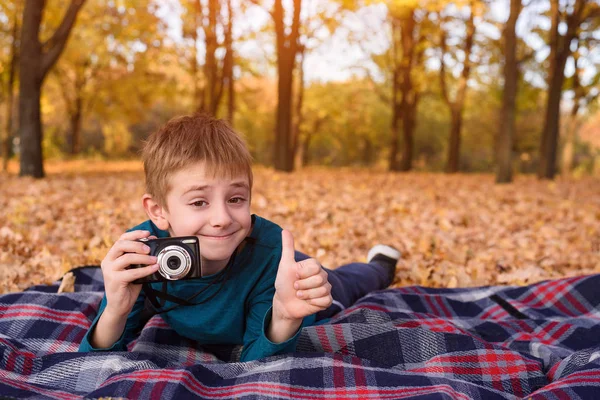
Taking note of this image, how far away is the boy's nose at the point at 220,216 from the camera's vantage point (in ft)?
5.69

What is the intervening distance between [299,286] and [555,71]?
13307 mm

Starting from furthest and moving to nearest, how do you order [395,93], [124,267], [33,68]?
[395,93] < [33,68] < [124,267]

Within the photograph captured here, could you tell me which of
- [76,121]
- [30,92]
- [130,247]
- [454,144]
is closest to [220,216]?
[130,247]

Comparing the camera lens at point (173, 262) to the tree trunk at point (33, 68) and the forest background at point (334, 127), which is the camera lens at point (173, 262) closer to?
the forest background at point (334, 127)

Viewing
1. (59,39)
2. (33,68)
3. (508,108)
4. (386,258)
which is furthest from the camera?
(508,108)

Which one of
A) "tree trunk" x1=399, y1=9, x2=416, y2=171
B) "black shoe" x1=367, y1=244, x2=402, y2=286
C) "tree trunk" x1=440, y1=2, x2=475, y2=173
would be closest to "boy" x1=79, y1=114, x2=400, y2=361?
"black shoe" x1=367, y1=244, x2=402, y2=286

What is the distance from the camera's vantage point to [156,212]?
198 cm

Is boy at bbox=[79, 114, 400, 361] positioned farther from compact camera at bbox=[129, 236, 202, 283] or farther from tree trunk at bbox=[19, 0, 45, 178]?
tree trunk at bbox=[19, 0, 45, 178]

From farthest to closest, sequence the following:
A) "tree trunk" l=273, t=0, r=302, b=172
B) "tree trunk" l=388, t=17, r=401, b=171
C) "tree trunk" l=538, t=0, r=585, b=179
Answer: "tree trunk" l=388, t=17, r=401, b=171 < "tree trunk" l=538, t=0, r=585, b=179 < "tree trunk" l=273, t=0, r=302, b=172

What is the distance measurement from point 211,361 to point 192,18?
15572mm

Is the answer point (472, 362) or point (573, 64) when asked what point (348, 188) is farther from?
point (573, 64)

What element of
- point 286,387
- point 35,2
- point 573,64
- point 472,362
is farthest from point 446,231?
point 573,64

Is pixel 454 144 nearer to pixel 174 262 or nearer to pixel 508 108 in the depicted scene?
pixel 508 108

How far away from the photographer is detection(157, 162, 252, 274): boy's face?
177cm
